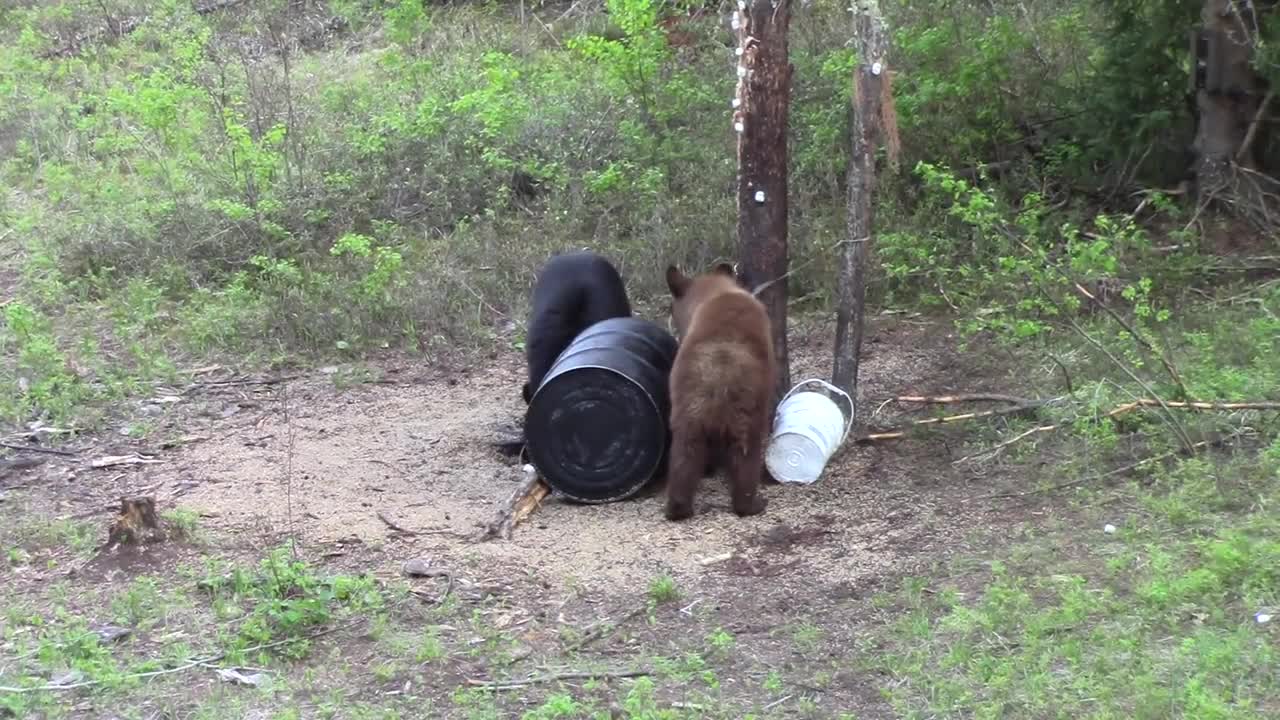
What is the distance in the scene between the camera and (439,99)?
12727mm

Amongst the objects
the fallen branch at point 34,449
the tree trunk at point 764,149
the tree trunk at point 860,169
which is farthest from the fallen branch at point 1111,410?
the fallen branch at point 34,449

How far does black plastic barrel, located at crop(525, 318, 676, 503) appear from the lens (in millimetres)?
7047

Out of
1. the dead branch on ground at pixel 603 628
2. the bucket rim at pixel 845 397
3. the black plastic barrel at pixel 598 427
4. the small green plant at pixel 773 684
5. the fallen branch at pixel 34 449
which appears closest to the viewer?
the small green plant at pixel 773 684

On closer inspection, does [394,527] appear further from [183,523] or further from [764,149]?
[764,149]

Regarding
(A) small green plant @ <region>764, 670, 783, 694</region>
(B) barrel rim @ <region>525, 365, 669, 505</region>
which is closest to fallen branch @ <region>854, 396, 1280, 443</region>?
(B) barrel rim @ <region>525, 365, 669, 505</region>

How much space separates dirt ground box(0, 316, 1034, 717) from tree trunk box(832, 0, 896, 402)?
19.8 inches

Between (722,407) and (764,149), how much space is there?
1593mm

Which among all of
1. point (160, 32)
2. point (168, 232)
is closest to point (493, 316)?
point (168, 232)

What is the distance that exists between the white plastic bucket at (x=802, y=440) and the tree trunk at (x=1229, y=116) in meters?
3.80

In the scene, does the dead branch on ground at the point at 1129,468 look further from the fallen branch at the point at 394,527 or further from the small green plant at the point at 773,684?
the fallen branch at the point at 394,527

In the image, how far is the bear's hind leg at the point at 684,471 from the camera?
6.66m

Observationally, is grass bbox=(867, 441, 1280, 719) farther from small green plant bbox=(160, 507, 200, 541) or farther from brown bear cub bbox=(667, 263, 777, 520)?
small green plant bbox=(160, 507, 200, 541)

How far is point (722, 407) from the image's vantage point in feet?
21.7

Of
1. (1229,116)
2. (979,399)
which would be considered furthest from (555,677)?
(1229,116)
